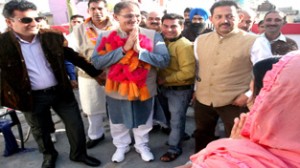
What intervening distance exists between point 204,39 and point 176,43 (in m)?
0.34

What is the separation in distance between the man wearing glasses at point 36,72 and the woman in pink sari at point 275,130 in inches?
81.8

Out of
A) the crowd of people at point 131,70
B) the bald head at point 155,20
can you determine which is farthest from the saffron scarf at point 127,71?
the bald head at point 155,20

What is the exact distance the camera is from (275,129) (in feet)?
2.64

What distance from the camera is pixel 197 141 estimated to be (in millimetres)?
2727

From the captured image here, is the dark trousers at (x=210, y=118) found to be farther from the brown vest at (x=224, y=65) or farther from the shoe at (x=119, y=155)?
the shoe at (x=119, y=155)

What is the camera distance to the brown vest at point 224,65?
7.16 ft

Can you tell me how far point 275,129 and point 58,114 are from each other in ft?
8.06

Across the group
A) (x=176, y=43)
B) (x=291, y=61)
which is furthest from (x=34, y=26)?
(x=291, y=61)

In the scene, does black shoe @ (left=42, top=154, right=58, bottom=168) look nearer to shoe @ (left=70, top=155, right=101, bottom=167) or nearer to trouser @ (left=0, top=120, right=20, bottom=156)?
shoe @ (left=70, top=155, right=101, bottom=167)

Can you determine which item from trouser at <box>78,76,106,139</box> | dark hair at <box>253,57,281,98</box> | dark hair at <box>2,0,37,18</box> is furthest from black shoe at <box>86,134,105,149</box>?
dark hair at <box>253,57,281,98</box>

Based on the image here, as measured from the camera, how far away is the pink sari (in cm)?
76

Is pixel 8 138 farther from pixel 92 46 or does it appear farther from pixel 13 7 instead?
pixel 13 7

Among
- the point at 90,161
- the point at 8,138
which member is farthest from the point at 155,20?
the point at 8,138

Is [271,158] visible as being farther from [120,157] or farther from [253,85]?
[120,157]
